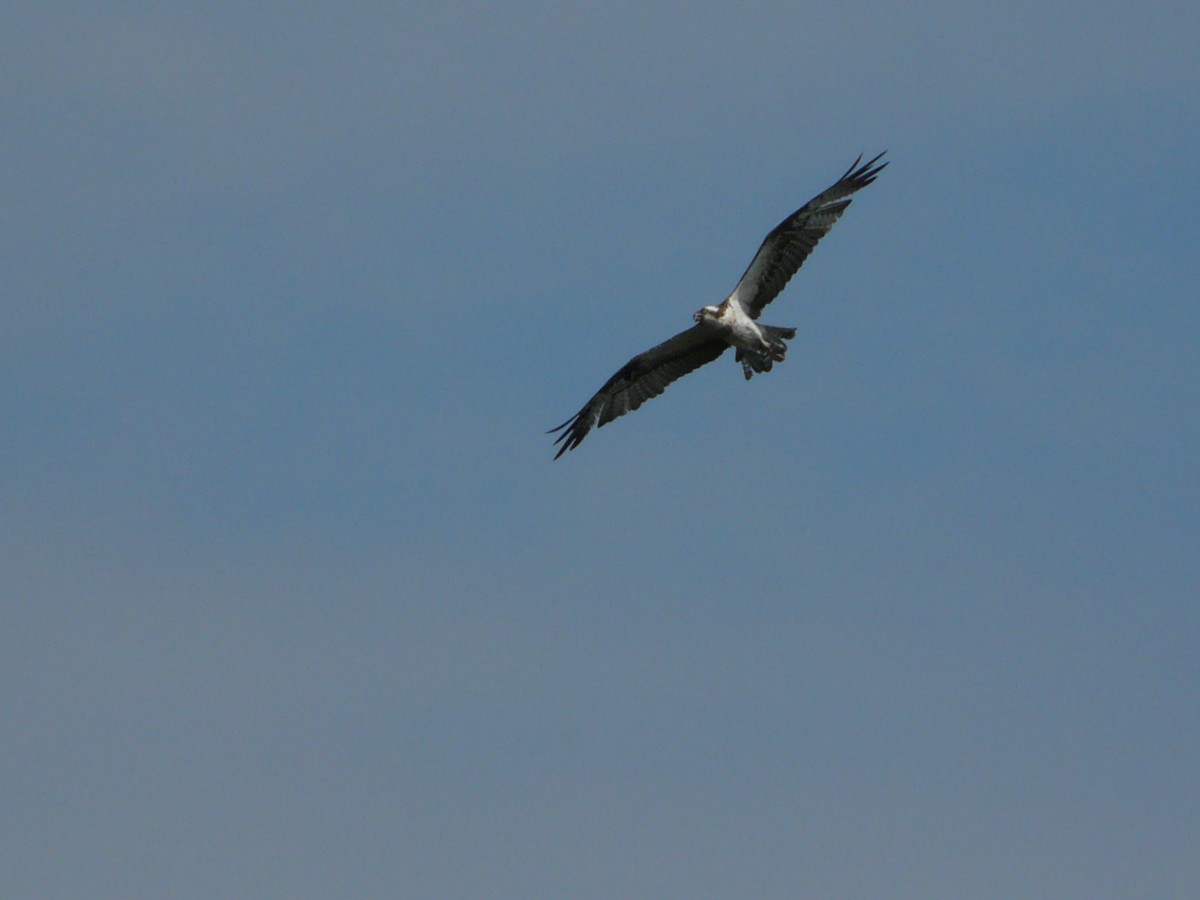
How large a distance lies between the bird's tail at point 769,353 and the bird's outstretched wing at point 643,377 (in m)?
1.18

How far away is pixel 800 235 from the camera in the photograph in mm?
25359

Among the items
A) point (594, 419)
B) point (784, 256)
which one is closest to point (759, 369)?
point (784, 256)

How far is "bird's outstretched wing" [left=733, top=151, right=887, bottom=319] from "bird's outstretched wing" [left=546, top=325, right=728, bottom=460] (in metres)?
1.20

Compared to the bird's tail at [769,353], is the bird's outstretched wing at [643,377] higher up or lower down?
higher up

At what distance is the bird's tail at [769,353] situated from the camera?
24.8 metres

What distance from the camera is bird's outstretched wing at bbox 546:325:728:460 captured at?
2662 centimetres

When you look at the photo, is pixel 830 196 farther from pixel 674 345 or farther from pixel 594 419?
pixel 594 419

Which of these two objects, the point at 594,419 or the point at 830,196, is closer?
the point at 830,196

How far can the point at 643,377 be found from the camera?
89.4 feet

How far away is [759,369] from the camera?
25047 millimetres

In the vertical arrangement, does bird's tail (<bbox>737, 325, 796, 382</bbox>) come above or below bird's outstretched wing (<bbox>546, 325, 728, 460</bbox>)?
below

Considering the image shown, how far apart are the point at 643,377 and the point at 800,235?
10.9 ft

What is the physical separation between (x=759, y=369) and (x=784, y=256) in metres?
1.63

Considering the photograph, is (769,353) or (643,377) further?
(643,377)
